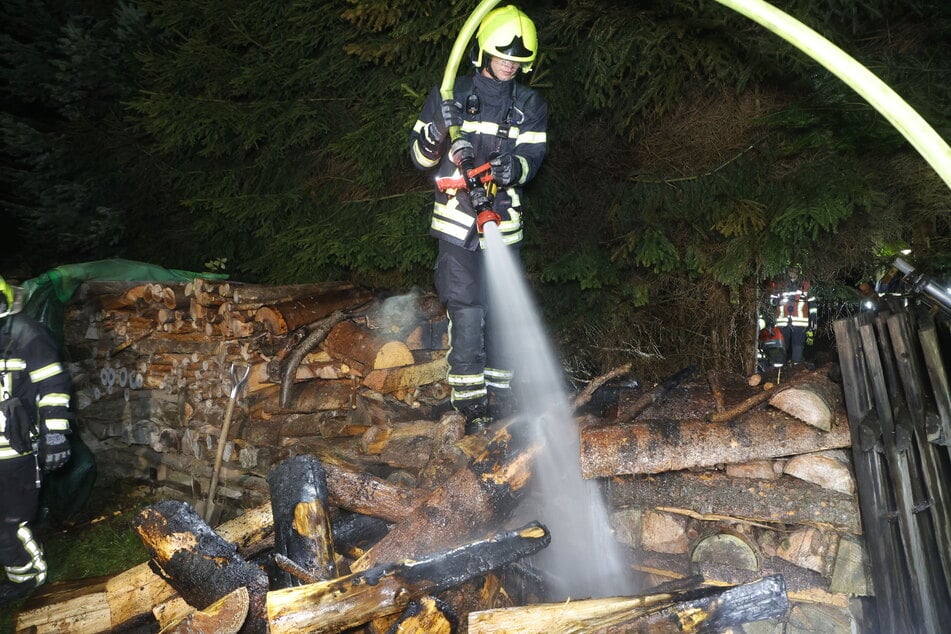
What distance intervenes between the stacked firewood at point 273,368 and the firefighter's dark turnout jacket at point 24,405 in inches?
57.7

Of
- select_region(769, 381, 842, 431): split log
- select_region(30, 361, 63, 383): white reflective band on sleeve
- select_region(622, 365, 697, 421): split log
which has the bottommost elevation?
select_region(769, 381, 842, 431): split log

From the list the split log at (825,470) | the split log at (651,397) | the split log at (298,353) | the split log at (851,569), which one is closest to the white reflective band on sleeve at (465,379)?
the split log at (651,397)

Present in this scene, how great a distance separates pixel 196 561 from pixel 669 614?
240 centimetres

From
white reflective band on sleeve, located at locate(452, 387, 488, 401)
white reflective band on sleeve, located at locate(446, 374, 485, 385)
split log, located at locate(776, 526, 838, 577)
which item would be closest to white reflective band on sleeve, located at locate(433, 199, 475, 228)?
white reflective band on sleeve, located at locate(446, 374, 485, 385)

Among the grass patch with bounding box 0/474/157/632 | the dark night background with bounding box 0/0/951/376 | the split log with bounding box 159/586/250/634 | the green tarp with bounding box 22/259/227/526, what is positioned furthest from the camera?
the green tarp with bounding box 22/259/227/526

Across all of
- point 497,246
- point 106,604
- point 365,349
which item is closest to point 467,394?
point 497,246

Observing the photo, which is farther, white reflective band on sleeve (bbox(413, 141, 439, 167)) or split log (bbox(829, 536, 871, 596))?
white reflective band on sleeve (bbox(413, 141, 439, 167))

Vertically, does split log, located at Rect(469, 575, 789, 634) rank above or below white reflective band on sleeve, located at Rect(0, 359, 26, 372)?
below

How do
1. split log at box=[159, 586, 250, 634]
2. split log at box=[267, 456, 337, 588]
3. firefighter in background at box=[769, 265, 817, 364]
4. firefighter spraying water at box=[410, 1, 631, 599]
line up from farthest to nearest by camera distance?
firefighter in background at box=[769, 265, 817, 364] < firefighter spraying water at box=[410, 1, 631, 599] < split log at box=[267, 456, 337, 588] < split log at box=[159, 586, 250, 634]

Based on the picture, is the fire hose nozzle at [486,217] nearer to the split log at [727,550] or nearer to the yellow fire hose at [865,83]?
the yellow fire hose at [865,83]

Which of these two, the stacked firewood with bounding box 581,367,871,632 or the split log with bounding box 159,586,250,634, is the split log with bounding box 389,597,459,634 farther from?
the stacked firewood with bounding box 581,367,871,632

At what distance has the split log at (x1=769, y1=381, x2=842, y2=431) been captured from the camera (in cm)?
352

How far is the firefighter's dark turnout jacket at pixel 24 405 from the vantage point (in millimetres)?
4703

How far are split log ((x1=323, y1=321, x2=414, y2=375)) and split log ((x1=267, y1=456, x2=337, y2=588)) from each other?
2.23 meters
